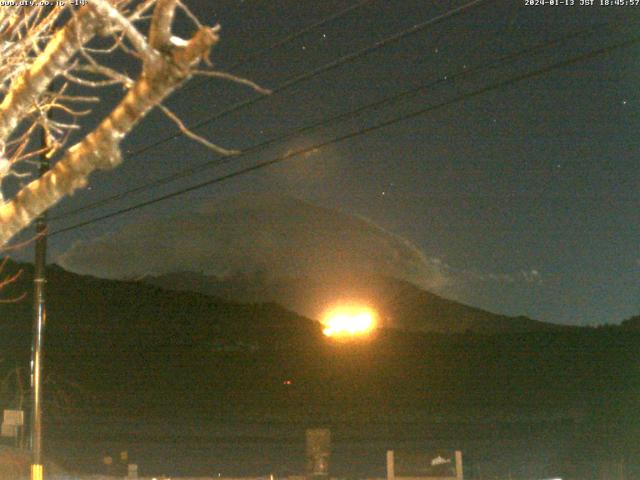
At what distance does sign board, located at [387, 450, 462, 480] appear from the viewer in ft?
62.4

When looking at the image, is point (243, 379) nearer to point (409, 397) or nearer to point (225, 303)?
point (409, 397)

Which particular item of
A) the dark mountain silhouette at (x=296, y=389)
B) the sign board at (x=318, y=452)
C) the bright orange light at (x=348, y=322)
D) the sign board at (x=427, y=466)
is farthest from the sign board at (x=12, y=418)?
the bright orange light at (x=348, y=322)

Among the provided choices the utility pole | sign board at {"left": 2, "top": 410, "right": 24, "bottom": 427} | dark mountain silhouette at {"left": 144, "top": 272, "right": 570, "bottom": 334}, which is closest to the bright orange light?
dark mountain silhouette at {"left": 144, "top": 272, "right": 570, "bottom": 334}

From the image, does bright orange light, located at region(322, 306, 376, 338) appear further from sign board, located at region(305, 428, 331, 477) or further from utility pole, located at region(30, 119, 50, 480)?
utility pole, located at region(30, 119, 50, 480)

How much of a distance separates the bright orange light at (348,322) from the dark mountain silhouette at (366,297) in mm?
928

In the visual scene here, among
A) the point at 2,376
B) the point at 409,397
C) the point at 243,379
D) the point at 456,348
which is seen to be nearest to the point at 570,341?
the point at 456,348

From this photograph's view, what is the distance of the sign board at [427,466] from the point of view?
62.4 feet

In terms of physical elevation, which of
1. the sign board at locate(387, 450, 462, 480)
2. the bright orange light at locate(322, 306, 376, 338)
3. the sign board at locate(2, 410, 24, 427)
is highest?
the bright orange light at locate(322, 306, 376, 338)

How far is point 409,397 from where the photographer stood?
1892 inches

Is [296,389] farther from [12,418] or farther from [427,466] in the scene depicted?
[12,418]

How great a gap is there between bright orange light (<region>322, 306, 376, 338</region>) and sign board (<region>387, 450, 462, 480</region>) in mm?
30357

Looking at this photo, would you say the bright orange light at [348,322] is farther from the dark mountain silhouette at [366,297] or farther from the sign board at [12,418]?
the sign board at [12,418]

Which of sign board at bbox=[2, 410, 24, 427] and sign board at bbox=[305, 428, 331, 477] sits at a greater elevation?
sign board at bbox=[2, 410, 24, 427]

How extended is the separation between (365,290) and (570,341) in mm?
22591
